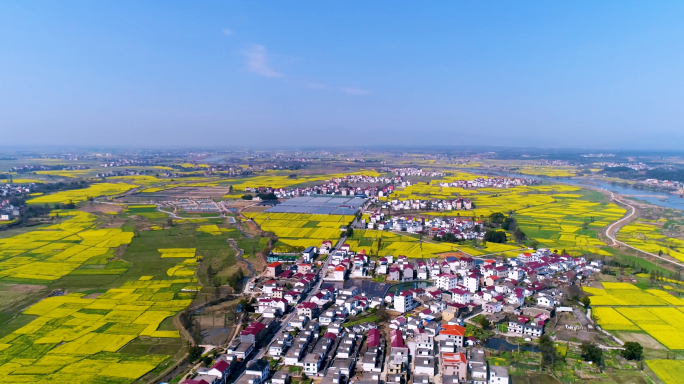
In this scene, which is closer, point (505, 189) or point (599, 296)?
point (599, 296)

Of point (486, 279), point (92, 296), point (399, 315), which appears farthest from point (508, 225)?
point (92, 296)

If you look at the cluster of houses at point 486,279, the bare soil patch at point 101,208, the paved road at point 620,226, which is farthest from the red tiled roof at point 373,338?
the bare soil patch at point 101,208

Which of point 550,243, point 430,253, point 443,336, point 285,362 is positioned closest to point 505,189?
point 550,243

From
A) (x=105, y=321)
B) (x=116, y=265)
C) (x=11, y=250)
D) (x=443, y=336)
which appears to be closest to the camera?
Answer: (x=443, y=336)

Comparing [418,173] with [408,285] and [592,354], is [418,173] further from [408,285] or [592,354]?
[592,354]

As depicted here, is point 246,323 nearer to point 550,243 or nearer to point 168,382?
point 168,382
